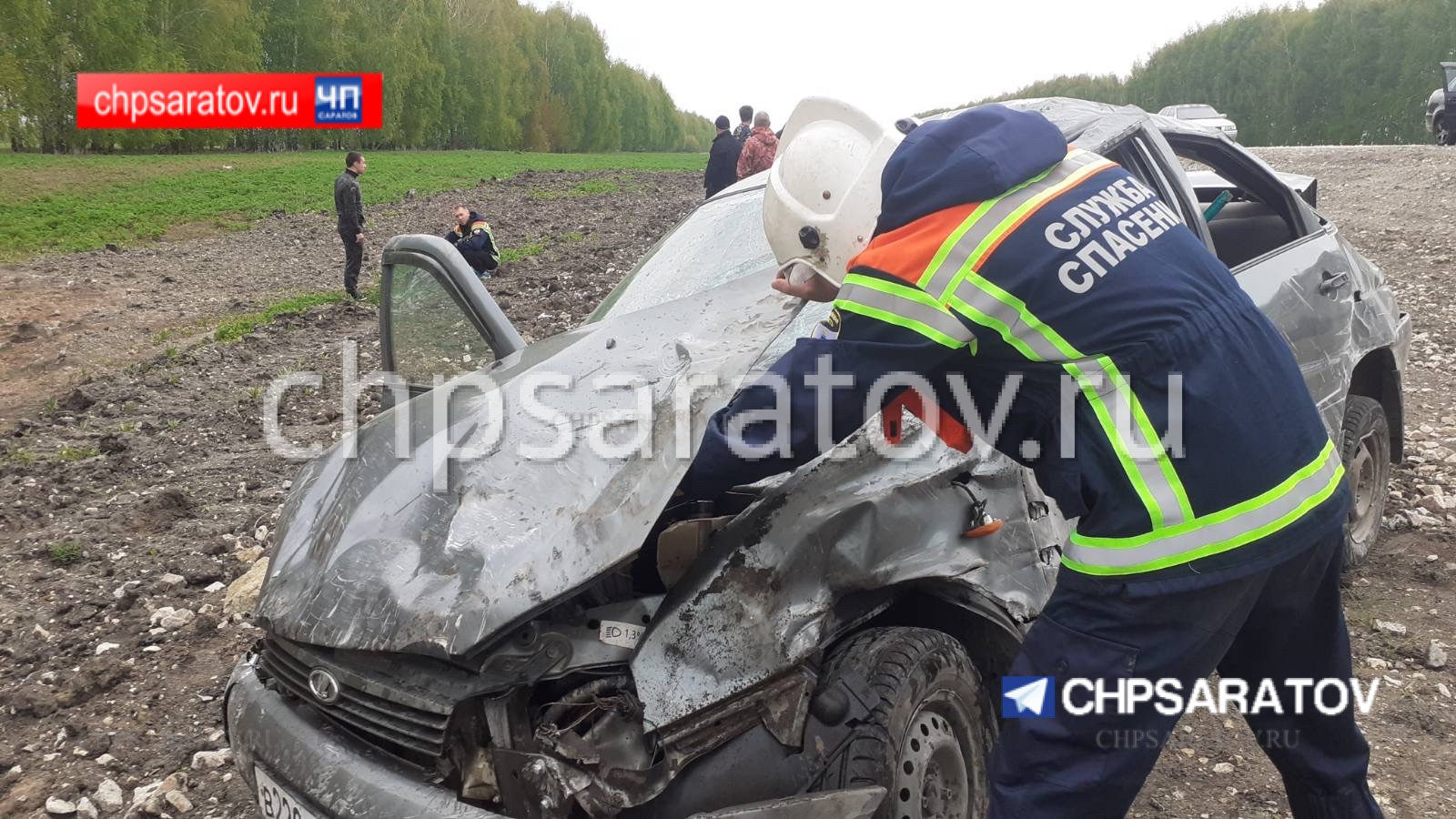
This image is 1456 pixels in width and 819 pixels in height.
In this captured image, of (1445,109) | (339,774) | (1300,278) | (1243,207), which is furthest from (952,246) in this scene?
(1445,109)

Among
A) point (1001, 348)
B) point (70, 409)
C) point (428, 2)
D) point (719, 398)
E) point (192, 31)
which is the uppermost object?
point (428, 2)

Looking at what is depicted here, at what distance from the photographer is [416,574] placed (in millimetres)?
1993

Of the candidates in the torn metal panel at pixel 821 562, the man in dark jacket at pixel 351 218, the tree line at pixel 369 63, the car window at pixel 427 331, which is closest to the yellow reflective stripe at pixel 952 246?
the torn metal panel at pixel 821 562

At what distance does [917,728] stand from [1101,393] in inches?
31.6

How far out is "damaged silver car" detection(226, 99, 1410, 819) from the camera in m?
1.85

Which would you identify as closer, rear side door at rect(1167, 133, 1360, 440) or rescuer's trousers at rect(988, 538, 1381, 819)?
rescuer's trousers at rect(988, 538, 1381, 819)

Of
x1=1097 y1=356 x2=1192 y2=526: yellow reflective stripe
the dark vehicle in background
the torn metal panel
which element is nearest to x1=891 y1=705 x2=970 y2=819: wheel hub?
the torn metal panel

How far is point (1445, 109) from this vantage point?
17.5 m

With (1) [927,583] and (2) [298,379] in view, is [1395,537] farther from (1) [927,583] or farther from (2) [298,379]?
(2) [298,379]

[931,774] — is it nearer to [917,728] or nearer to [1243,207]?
[917,728]

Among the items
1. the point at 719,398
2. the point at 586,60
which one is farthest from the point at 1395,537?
the point at 586,60

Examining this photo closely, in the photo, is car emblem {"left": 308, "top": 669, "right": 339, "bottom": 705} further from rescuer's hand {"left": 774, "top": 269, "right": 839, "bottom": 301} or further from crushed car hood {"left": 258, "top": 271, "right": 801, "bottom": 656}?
rescuer's hand {"left": 774, "top": 269, "right": 839, "bottom": 301}

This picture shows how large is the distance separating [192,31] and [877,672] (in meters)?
40.7

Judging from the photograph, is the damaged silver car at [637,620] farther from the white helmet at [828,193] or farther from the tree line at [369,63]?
the tree line at [369,63]
